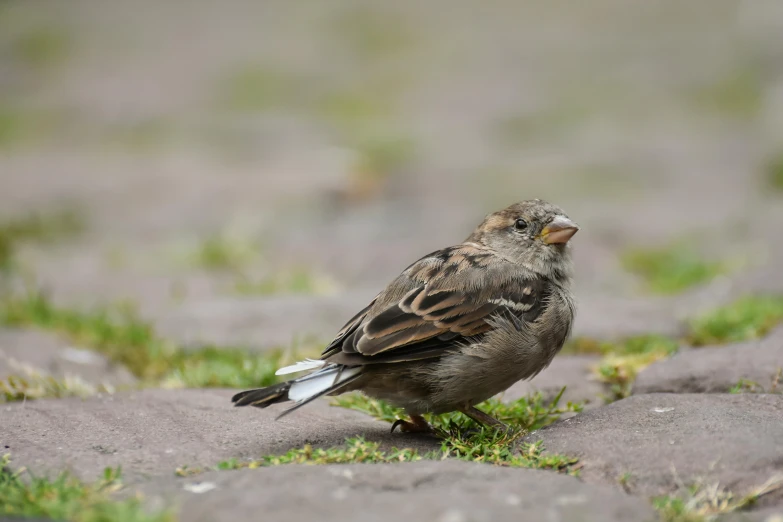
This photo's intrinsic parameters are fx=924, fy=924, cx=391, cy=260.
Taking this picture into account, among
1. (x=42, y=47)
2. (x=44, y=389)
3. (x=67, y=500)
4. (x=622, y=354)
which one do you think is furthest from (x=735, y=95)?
(x=67, y=500)

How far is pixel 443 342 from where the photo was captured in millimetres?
4363

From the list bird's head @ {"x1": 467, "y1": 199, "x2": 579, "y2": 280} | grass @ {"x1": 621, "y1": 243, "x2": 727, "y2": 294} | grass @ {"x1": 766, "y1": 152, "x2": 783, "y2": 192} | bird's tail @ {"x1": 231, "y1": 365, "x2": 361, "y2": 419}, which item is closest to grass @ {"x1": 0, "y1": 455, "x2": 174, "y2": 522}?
bird's tail @ {"x1": 231, "y1": 365, "x2": 361, "y2": 419}

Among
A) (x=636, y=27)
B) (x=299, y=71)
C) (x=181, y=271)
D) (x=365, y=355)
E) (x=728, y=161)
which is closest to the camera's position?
(x=365, y=355)

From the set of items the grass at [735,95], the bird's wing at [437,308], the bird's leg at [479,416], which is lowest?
the bird's leg at [479,416]

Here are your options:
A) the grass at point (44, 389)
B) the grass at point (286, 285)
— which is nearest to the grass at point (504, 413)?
the grass at point (44, 389)

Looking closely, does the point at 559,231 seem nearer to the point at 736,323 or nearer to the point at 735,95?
the point at 736,323

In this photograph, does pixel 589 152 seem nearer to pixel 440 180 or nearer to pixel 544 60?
pixel 440 180

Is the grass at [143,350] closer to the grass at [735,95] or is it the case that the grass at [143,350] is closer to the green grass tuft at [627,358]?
the green grass tuft at [627,358]

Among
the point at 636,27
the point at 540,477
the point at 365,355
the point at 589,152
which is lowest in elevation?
the point at 540,477

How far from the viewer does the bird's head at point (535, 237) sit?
16.6 feet

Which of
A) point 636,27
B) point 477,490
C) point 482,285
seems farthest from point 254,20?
point 477,490

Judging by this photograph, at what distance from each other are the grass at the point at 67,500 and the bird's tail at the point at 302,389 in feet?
2.15

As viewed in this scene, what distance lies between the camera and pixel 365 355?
420cm

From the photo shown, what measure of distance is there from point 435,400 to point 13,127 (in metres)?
15.3
